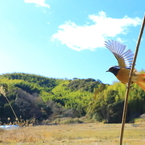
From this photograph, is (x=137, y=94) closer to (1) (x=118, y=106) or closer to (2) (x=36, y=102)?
(1) (x=118, y=106)

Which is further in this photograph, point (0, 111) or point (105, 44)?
point (0, 111)

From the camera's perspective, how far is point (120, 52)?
1.41m

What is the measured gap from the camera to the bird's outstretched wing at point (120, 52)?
53.1 inches

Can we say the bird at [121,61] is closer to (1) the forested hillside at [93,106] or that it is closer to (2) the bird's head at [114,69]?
(2) the bird's head at [114,69]

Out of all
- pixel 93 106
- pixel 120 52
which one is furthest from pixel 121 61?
pixel 93 106

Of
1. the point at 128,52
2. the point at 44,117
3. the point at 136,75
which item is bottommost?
the point at 44,117

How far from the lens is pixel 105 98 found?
14000mm

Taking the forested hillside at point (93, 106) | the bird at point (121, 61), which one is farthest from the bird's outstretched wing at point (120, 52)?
the forested hillside at point (93, 106)

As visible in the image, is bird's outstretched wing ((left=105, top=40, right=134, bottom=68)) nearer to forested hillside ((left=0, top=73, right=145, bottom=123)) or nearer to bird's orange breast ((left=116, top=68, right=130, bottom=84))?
bird's orange breast ((left=116, top=68, right=130, bottom=84))

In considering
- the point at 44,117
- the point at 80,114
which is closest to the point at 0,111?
the point at 44,117

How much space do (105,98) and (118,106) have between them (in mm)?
1054

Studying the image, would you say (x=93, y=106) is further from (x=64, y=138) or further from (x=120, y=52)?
(x=120, y=52)

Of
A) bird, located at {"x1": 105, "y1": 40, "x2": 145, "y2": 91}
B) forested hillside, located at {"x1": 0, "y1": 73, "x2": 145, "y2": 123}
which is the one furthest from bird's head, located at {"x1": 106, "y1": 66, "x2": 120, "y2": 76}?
forested hillside, located at {"x1": 0, "y1": 73, "x2": 145, "y2": 123}

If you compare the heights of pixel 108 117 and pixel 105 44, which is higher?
pixel 105 44
